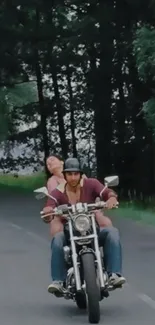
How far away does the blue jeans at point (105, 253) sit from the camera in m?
11.8

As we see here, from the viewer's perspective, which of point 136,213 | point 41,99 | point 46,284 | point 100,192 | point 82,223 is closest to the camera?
point 82,223

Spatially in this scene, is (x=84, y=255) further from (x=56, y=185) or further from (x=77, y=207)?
(x=56, y=185)

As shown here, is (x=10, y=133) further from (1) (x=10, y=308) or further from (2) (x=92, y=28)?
(1) (x=10, y=308)

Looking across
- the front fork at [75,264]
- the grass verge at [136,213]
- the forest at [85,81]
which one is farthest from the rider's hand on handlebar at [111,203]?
the forest at [85,81]

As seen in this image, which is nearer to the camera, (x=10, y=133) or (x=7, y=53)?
(x=7, y=53)

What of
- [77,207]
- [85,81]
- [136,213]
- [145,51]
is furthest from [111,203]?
[85,81]

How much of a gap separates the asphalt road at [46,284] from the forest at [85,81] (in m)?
10.7

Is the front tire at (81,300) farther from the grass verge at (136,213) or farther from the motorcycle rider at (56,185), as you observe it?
the grass verge at (136,213)

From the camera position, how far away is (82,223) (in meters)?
11.7

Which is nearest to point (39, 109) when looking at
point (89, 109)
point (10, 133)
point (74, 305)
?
point (10, 133)

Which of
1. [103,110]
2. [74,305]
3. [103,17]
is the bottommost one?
[74,305]

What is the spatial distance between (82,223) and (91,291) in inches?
31.6

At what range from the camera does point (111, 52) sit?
44312mm

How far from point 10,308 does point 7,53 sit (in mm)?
38704
